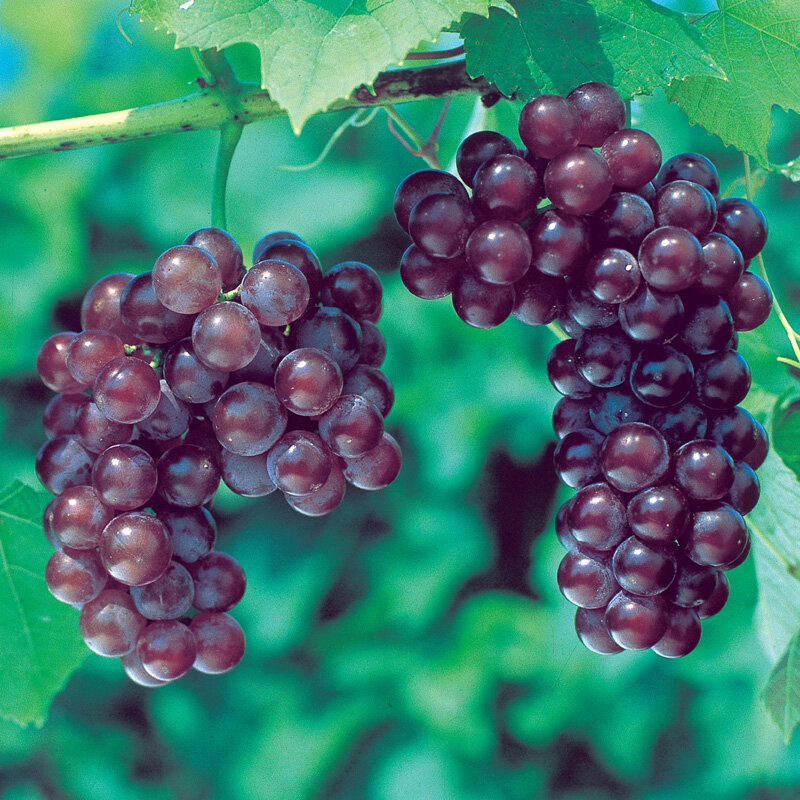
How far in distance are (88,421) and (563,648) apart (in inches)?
30.1

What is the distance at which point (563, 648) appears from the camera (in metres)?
1.05

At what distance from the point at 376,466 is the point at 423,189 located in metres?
0.18

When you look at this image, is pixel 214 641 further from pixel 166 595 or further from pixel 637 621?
pixel 637 621

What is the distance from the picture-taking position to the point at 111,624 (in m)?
0.51

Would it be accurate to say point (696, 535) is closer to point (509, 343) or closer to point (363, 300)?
point (363, 300)

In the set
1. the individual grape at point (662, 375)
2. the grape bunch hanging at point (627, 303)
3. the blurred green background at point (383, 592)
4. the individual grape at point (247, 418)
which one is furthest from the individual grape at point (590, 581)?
the blurred green background at point (383, 592)

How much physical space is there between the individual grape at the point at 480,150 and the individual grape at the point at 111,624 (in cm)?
36

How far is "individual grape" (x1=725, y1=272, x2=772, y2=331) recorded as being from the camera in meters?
0.50

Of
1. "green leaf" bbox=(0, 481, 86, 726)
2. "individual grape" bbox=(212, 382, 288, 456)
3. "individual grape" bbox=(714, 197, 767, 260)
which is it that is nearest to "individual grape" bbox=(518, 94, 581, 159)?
"individual grape" bbox=(714, 197, 767, 260)

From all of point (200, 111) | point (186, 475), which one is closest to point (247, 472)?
point (186, 475)

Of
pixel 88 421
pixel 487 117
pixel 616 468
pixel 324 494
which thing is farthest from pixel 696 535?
pixel 487 117

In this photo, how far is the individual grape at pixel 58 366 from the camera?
1.79 feet

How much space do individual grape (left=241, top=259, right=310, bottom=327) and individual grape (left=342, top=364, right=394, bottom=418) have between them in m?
0.06

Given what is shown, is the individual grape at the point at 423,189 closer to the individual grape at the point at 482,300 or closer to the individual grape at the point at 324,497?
the individual grape at the point at 482,300
